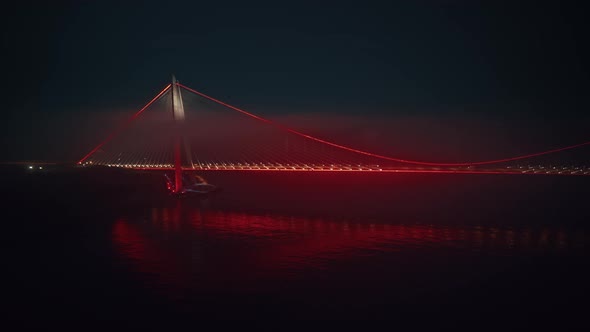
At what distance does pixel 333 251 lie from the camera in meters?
11.5

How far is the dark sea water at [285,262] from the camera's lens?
7.38 m

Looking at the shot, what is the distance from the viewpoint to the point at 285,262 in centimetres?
1027

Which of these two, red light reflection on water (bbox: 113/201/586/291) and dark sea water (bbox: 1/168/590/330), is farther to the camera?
red light reflection on water (bbox: 113/201/586/291)

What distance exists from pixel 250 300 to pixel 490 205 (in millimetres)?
16726

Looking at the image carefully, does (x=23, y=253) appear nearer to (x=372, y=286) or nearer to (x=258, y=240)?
(x=258, y=240)

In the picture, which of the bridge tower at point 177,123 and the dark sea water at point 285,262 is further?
the bridge tower at point 177,123

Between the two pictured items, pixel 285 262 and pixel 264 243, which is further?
pixel 264 243

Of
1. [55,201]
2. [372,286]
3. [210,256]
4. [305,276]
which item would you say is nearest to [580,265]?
[372,286]

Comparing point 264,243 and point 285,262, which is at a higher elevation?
point 264,243

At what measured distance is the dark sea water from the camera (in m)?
7.38

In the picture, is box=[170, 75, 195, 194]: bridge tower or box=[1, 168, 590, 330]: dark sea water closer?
box=[1, 168, 590, 330]: dark sea water

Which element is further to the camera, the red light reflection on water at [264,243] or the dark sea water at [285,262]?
the red light reflection on water at [264,243]

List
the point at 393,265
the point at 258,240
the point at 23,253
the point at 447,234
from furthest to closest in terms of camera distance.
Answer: the point at 447,234 < the point at 258,240 < the point at 23,253 < the point at 393,265

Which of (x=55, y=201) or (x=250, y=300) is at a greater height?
(x=55, y=201)
